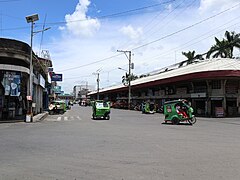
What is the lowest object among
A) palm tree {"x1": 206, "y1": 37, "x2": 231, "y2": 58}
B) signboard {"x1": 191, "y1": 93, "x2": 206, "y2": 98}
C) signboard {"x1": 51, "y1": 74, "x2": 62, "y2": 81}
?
signboard {"x1": 191, "y1": 93, "x2": 206, "y2": 98}

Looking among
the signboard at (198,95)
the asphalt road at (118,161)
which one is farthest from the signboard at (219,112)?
the asphalt road at (118,161)

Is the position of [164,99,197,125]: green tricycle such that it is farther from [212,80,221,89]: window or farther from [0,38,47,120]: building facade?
[212,80,221,89]: window

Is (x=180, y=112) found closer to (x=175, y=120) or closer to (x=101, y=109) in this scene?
(x=175, y=120)

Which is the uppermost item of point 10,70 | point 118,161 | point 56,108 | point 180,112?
point 10,70

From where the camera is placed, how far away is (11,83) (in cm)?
2759

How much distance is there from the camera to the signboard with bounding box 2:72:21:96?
27266 millimetres

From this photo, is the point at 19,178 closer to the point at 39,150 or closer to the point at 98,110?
the point at 39,150

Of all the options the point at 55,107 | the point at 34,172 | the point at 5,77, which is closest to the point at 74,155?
the point at 34,172

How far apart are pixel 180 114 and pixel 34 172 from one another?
18932mm

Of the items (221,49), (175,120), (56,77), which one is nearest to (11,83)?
(175,120)

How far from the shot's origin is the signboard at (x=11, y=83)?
89.5 ft

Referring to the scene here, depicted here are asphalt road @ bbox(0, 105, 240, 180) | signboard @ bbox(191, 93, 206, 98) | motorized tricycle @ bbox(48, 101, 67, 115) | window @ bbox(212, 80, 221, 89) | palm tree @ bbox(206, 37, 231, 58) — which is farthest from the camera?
palm tree @ bbox(206, 37, 231, 58)

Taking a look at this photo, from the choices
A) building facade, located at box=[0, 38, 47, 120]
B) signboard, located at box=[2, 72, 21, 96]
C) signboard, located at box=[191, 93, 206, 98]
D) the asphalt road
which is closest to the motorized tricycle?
building facade, located at box=[0, 38, 47, 120]

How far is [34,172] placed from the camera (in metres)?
7.55
